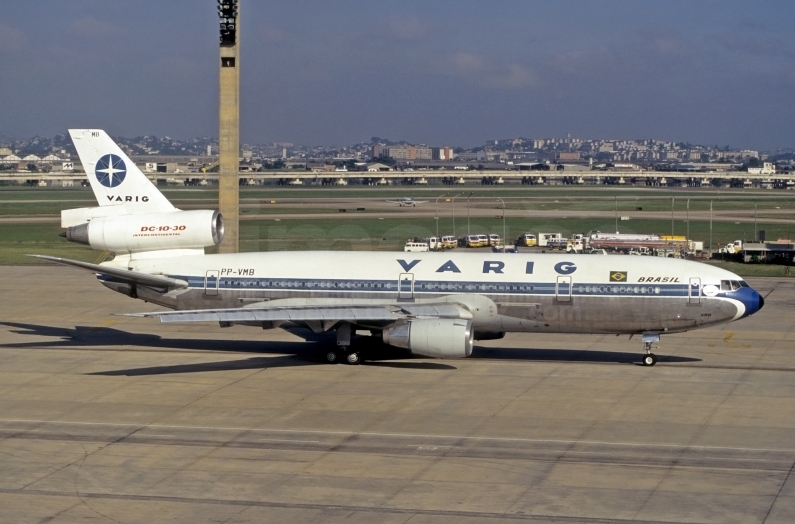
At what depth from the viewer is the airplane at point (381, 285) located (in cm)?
3719

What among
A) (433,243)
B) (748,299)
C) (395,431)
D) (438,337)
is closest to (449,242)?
(433,243)

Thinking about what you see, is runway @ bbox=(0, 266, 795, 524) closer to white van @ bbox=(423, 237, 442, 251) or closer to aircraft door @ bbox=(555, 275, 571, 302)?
aircraft door @ bbox=(555, 275, 571, 302)

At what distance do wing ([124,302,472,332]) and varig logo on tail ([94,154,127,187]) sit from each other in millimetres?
7323

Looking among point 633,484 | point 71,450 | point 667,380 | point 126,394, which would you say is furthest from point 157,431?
point 667,380

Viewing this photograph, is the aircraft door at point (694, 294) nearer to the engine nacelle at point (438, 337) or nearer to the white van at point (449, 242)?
the engine nacelle at point (438, 337)

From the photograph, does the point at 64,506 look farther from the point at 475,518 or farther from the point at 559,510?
the point at 559,510

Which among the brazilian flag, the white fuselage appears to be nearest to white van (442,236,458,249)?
the white fuselage

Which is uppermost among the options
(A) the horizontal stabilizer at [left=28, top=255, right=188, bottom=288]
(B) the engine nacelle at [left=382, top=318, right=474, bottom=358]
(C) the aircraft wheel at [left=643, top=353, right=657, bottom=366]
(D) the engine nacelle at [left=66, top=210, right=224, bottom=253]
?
(D) the engine nacelle at [left=66, top=210, right=224, bottom=253]

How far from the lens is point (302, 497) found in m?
22.5

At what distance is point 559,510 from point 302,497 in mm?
5669

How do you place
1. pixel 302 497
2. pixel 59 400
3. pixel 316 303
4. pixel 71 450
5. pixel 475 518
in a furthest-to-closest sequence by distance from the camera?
pixel 316 303 < pixel 59 400 < pixel 71 450 < pixel 302 497 < pixel 475 518

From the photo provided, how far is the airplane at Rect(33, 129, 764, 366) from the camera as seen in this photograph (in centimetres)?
3719

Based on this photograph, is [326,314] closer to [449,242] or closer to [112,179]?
[112,179]

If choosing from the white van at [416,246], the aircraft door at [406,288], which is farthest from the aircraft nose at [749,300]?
Result: the white van at [416,246]
